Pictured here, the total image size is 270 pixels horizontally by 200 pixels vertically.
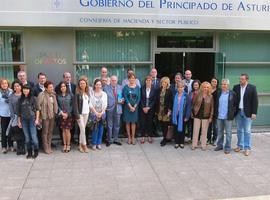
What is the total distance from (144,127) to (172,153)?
3.48 feet

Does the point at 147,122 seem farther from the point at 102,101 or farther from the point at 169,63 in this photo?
the point at 169,63

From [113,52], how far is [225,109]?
3170mm

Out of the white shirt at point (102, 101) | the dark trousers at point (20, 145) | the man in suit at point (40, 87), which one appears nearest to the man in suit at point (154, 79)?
the white shirt at point (102, 101)

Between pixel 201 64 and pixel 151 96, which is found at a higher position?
pixel 201 64

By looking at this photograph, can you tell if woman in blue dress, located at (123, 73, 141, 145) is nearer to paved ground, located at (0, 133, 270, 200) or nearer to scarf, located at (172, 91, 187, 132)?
paved ground, located at (0, 133, 270, 200)

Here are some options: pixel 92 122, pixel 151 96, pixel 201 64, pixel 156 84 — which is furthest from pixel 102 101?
pixel 201 64

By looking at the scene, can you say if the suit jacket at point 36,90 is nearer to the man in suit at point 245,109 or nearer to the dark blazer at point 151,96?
the dark blazer at point 151,96

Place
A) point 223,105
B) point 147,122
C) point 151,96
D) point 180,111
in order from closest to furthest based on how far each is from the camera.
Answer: point 223,105 → point 180,111 → point 151,96 → point 147,122

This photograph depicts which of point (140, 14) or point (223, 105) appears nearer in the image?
point (223, 105)

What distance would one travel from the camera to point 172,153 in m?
7.54

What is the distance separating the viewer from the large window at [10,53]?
8211 millimetres

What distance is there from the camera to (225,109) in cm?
743

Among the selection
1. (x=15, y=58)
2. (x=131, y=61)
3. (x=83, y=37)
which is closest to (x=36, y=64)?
(x=15, y=58)

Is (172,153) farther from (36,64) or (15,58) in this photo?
(15,58)
